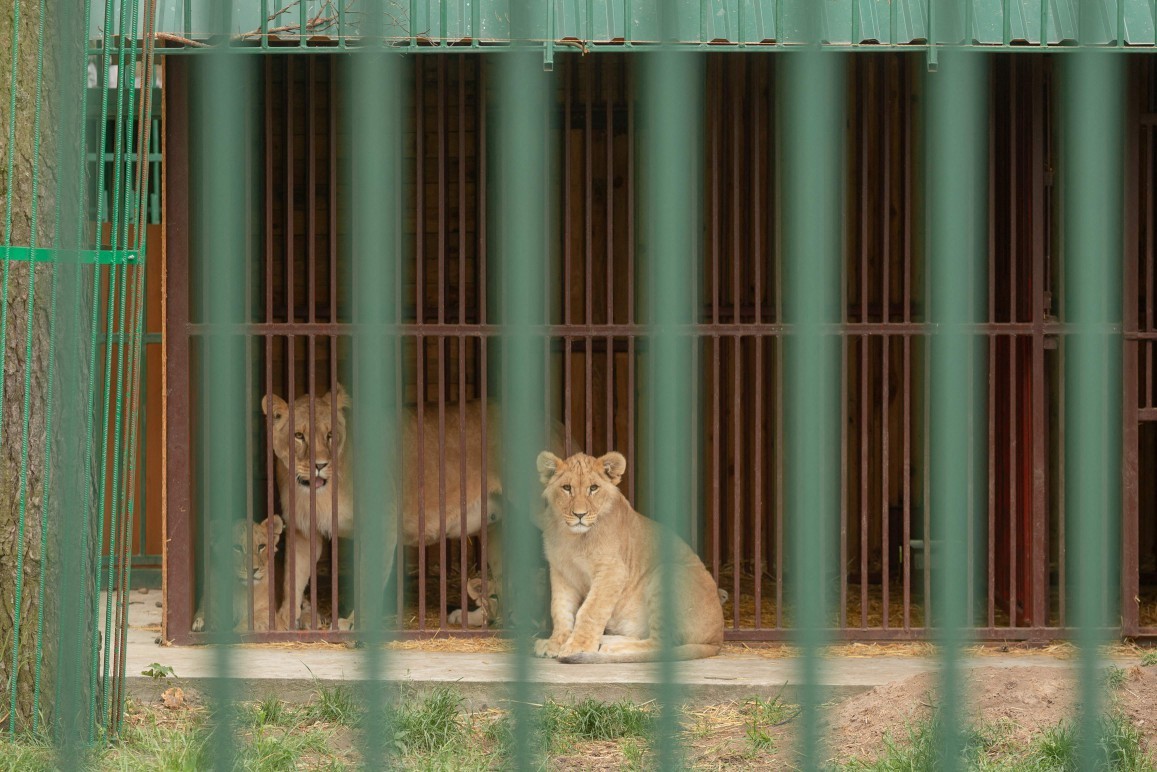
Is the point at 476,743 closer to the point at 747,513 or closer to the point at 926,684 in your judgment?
the point at 926,684

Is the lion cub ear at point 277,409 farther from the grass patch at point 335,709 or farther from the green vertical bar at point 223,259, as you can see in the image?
the green vertical bar at point 223,259

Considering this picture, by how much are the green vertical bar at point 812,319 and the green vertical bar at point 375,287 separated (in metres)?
0.38

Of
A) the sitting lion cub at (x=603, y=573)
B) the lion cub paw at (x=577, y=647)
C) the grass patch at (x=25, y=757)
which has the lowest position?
the lion cub paw at (x=577, y=647)

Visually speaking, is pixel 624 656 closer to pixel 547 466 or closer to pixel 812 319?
pixel 547 466

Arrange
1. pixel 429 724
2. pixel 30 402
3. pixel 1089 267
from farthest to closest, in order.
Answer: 1. pixel 429 724
2. pixel 30 402
3. pixel 1089 267

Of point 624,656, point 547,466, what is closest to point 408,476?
point 547,466

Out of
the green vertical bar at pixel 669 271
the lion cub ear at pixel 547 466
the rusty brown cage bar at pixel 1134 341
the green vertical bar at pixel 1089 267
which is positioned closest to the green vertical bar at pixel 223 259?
the green vertical bar at pixel 669 271

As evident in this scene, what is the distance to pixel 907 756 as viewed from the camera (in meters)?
4.50

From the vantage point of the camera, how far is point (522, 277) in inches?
59.9

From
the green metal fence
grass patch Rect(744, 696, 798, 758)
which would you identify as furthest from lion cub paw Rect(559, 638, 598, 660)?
the green metal fence

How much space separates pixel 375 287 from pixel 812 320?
42 centimetres

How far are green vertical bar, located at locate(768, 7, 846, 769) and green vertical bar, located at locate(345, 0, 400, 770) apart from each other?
0.38m

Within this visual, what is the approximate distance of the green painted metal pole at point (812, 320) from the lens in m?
1.54

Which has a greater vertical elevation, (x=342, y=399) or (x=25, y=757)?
(x=342, y=399)
